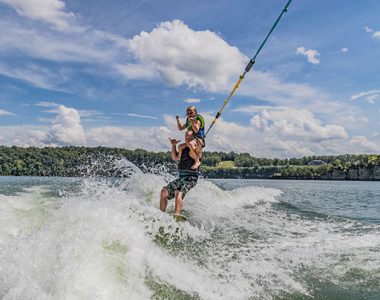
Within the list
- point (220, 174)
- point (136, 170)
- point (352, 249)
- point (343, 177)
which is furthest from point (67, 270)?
point (220, 174)

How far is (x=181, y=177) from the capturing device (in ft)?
33.4

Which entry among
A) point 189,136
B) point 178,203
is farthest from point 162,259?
point 189,136

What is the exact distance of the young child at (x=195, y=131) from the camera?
9.72 meters

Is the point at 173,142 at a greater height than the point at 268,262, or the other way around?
the point at 173,142

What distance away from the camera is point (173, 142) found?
10398mm

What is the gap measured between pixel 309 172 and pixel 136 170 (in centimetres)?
17003

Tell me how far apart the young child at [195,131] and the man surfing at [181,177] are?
0.35 ft

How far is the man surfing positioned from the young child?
107 mm

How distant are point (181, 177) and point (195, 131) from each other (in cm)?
129

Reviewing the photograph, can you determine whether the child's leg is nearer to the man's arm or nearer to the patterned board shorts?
the patterned board shorts

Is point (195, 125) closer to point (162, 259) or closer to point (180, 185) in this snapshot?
point (180, 185)

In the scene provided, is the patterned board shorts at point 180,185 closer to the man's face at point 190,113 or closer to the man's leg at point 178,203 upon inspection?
the man's leg at point 178,203

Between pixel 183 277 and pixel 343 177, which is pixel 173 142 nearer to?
pixel 183 277

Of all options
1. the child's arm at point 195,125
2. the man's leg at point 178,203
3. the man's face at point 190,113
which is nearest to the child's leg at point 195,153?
the child's arm at point 195,125
